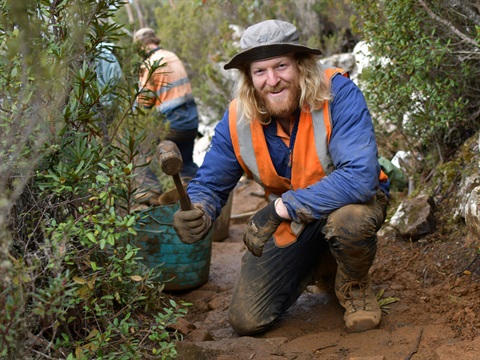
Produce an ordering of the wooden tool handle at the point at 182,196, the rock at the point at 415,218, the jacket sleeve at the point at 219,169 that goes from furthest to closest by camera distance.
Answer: the rock at the point at 415,218, the jacket sleeve at the point at 219,169, the wooden tool handle at the point at 182,196

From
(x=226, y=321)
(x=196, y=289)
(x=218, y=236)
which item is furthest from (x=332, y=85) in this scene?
(x=218, y=236)

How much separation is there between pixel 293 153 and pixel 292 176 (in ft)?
0.44

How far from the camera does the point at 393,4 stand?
4316mm

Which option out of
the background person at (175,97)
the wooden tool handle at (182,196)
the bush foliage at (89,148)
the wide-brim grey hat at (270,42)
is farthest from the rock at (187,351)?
the background person at (175,97)

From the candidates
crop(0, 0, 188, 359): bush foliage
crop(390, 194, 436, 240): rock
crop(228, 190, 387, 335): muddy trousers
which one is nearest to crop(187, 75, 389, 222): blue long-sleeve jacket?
crop(228, 190, 387, 335): muddy trousers

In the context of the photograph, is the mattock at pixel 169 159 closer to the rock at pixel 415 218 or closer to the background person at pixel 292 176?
the background person at pixel 292 176

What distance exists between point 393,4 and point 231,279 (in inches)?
88.0

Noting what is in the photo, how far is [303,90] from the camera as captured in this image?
11.1 feet

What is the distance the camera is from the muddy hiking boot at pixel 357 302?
3.36 meters

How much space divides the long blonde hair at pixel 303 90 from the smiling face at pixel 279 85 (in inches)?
1.8

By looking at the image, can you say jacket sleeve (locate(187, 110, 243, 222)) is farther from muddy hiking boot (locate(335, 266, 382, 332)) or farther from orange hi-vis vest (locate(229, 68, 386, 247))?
muddy hiking boot (locate(335, 266, 382, 332))

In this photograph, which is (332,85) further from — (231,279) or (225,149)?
(231,279)

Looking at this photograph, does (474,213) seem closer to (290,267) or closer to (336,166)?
(336,166)

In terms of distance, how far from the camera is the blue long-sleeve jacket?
319 centimetres
